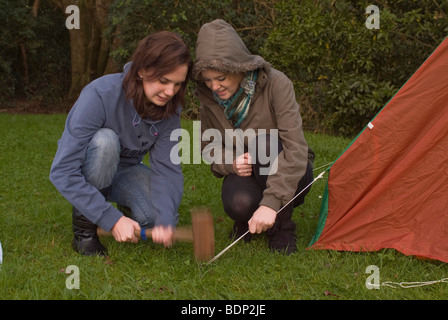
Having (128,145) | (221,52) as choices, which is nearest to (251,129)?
(221,52)

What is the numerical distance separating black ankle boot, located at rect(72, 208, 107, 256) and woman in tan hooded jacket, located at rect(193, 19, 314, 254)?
0.72 metres

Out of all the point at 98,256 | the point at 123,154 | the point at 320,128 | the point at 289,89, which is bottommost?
the point at 320,128

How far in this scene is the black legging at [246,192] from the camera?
9.56 ft

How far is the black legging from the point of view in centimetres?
291

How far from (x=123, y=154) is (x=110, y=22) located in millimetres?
7094

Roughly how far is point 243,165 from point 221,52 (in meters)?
0.67

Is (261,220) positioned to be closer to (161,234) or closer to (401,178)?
(161,234)

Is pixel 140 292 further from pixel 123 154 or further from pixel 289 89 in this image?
pixel 289 89

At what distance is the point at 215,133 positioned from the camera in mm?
3061

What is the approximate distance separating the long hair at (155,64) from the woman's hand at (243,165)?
49 centimetres

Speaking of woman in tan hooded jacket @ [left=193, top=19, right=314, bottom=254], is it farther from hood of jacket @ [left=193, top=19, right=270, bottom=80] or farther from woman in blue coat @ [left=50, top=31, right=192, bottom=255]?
woman in blue coat @ [left=50, top=31, right=192, bottom=255]

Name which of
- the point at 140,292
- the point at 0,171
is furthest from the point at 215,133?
the point at 0,171

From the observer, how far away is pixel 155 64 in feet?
8.20
